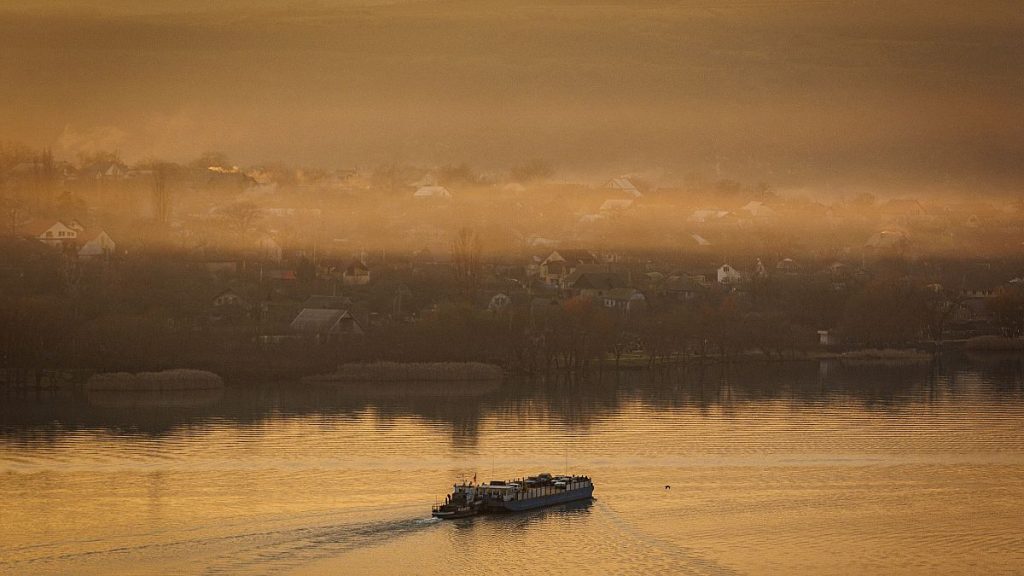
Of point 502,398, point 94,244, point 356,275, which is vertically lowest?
point 502,398

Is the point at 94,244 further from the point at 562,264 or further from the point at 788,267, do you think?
the point at 788,267

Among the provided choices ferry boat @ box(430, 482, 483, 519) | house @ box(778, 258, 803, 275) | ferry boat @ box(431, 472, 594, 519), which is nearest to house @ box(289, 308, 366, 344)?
ferry boat @ box(431, 472, 594, 519)

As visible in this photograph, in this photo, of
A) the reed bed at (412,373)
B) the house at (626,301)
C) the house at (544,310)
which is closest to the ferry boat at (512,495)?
the reed bed at (412,373)

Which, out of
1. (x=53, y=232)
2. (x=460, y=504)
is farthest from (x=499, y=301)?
(x=460, y=504)

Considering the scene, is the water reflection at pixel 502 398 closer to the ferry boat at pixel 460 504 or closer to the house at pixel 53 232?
the ferry boat at pixel 460 504

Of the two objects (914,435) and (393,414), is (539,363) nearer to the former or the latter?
(393,414)

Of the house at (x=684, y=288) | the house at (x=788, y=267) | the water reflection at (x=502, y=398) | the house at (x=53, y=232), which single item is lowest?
the water reflection at (x=502, y=398)
